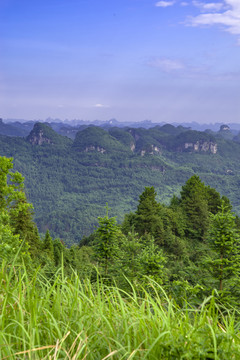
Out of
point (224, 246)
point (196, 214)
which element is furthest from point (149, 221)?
point (224, 246)

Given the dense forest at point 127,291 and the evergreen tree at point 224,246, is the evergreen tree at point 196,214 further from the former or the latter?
the evergreen tree at point 224,246

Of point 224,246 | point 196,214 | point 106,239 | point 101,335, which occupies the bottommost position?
point 196,214

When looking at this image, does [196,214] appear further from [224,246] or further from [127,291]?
[127,291]

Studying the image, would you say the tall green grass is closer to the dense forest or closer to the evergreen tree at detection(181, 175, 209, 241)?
the dense forest

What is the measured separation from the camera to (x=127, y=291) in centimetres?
383

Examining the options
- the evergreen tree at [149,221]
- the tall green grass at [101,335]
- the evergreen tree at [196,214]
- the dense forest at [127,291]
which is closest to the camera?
the tall green grass at [101,335]

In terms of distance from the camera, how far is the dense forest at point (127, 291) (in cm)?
166

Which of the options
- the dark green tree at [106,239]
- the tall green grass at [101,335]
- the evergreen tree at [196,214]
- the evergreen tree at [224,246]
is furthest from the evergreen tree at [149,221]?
the tall green grass at [101,335]

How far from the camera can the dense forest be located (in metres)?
1.66

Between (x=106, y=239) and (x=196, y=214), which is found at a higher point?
(x=106, y=239)

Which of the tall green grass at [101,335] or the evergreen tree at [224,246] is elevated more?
the tall green grass at [101,335]

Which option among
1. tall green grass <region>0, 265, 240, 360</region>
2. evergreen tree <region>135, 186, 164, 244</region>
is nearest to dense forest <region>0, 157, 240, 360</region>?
tall green grass <region>0, 265, 240, 360</region>

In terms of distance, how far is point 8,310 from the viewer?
1.97 meters

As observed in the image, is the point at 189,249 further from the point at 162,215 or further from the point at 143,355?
the point at 143,355
